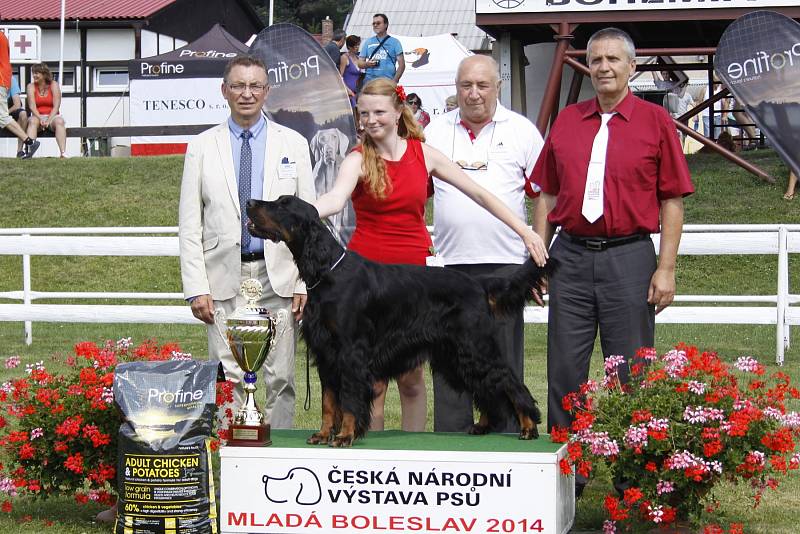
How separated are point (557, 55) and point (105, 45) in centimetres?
1686

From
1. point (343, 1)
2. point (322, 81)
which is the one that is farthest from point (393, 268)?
point (343, 1)

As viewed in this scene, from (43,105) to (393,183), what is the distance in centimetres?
1132

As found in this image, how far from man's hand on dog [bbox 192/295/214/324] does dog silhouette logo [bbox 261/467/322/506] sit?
76cm

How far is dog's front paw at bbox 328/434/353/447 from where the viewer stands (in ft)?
12.2

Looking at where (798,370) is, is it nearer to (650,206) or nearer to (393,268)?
(650,206)

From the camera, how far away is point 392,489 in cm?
365

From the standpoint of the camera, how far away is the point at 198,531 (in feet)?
12.1

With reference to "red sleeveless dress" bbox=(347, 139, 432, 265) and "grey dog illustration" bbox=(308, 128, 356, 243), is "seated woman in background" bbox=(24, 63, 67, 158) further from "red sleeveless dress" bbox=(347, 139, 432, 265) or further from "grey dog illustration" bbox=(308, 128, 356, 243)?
"red sleeveless dress" bbox=(347, 139, 432, 265)

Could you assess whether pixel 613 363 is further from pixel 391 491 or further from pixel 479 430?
pixel 391 491

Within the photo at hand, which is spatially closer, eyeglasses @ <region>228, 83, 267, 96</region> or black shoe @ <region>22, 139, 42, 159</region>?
eyeglasses @ <region>228, 83, 267, 96</region>

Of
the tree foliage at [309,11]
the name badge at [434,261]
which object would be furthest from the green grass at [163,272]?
the tree foliage at [309,11]

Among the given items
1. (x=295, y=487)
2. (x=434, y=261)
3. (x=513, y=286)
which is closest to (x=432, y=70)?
(x=434, y=261)

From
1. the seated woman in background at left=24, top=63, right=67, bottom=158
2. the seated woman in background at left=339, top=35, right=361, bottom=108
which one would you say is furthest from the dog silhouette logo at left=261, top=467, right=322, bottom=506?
the seated woman in background at left=24, top=63, right=67, bottom=158

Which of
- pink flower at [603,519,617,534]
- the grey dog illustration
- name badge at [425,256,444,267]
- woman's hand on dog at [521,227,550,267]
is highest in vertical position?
the grey dog illustration
